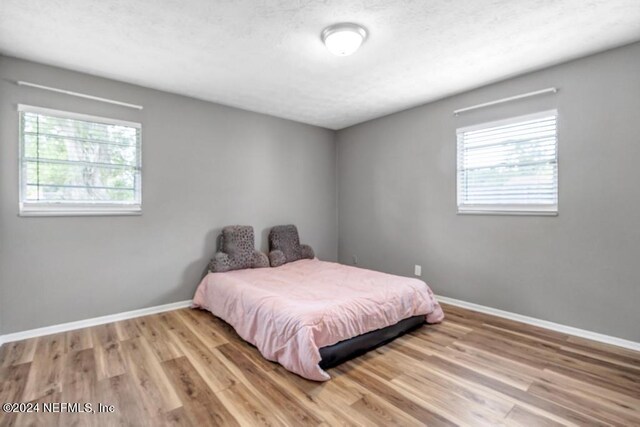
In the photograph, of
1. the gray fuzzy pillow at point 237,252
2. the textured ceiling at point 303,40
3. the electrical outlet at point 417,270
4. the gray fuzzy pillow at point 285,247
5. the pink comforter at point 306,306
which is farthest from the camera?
the gray fuzzy pillow at point 285,247

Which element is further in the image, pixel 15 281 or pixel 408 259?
pixel 408 259

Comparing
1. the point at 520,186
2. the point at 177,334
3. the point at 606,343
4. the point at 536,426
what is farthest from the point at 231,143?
the point at 606,343

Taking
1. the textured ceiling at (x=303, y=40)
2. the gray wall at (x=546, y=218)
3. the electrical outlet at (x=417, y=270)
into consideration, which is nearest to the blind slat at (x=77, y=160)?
the textured ceiling at (x=303, y=40)

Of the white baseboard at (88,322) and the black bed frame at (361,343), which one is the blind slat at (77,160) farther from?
the black bed frame at (361,343)

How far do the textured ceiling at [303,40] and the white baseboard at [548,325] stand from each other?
2451 millimetres

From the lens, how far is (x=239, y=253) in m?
3.78

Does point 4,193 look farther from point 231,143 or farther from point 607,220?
point 607,220

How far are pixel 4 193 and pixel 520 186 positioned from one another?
4827 millimetres

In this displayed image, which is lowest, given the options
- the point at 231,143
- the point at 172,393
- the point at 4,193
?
the point at 172,393

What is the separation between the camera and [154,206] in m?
3.38

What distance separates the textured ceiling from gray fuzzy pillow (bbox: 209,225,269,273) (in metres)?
1.70

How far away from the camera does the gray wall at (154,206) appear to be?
268 centimetres

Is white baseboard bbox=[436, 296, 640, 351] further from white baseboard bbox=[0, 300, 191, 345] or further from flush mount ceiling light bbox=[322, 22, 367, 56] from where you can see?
white baseboard bbox=[0, 300, 191, 345]

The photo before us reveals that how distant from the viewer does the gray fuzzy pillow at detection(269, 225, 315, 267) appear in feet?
13.4
